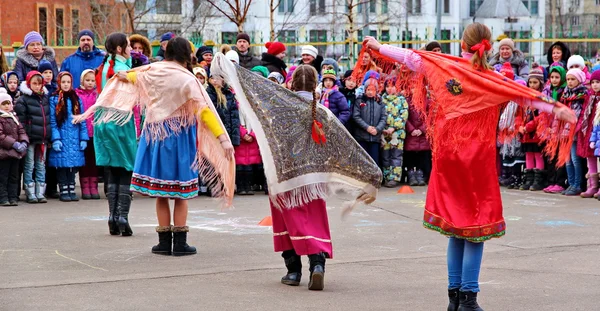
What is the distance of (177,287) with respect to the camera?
748cm

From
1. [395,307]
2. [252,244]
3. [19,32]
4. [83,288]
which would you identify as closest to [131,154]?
[252,244]

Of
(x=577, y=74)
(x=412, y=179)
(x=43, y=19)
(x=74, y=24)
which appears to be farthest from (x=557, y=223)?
(x=43, y=19)

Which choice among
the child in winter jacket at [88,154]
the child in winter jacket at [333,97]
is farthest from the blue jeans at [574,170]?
the child in winter jacket at [88,154]

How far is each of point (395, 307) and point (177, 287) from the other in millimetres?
1667

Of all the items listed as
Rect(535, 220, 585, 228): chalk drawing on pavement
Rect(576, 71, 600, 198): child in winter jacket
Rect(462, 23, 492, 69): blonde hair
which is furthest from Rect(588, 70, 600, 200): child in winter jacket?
Rect(462, 23, 492, 69): blonde hair

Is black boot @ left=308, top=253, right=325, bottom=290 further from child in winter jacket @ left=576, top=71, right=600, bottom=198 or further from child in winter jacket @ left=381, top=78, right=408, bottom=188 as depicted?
child in winter jacket @ left=381, top=78, right=408, bottom=188

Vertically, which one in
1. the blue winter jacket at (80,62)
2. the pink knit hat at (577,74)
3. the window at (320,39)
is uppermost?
the window at (320,39)

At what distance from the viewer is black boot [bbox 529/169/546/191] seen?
47.6 feet

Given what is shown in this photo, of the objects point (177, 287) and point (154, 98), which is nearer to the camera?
point (177, 287)

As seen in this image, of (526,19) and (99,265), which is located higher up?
(526,19)

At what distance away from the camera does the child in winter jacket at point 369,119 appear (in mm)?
14891

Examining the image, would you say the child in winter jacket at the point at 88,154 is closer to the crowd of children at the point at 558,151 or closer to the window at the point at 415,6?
the crowd of children at the point at 558,151

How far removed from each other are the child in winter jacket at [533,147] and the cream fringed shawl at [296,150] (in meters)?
7.06

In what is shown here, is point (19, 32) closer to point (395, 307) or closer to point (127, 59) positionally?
point (127, 59)
